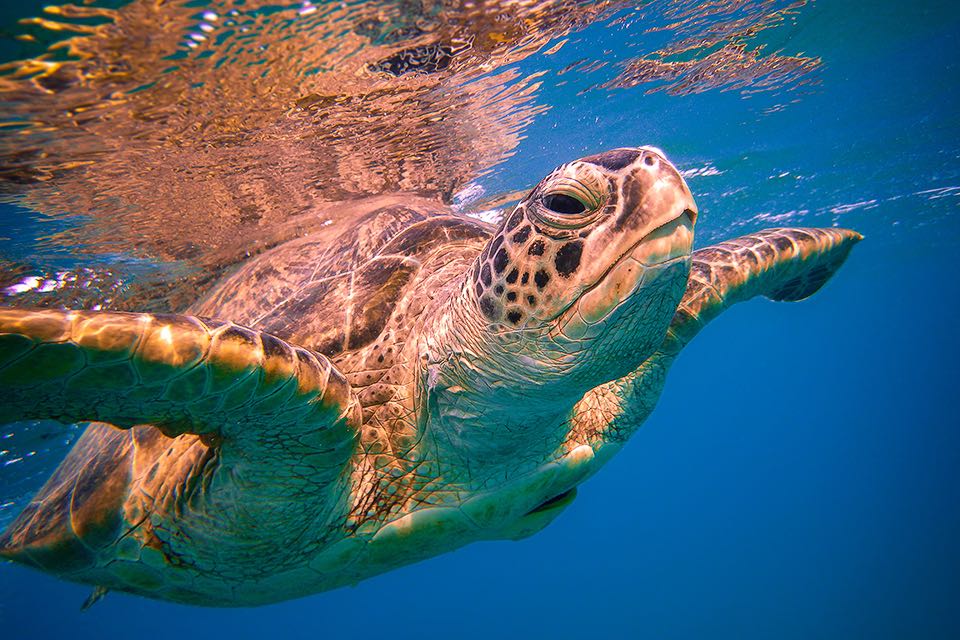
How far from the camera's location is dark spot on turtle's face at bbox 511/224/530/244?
181cm

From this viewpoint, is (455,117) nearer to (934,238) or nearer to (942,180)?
(942,180)

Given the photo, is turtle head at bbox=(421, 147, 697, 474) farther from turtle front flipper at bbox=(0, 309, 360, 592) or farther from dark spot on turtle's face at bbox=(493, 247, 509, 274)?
turtle front flipper at bbox=(0, 309, 360, 592)

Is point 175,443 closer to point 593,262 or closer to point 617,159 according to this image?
point 593,262

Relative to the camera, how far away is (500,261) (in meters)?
1.89

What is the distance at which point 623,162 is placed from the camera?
165cm

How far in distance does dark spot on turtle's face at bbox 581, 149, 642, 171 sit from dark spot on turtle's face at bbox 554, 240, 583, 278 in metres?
0.28

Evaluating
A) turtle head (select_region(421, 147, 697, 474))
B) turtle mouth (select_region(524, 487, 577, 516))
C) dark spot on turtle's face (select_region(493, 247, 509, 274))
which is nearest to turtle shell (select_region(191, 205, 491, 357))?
turtle head (select_region(421, 147, 697, 474))

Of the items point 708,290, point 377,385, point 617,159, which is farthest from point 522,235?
point 708,290

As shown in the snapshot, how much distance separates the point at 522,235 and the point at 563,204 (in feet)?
0.66

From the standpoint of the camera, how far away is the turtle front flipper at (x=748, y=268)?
3.38m

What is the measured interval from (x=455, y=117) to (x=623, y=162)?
17.7 feet

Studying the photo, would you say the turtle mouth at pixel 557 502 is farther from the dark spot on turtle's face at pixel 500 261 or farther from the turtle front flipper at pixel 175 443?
the dark spot on turtle's face at pixel 500 261

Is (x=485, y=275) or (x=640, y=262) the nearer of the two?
(x=640, y=262)

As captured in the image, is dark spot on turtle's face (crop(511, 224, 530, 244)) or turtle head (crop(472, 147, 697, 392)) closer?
turtle head (crop(472, 147, 697, 392))
